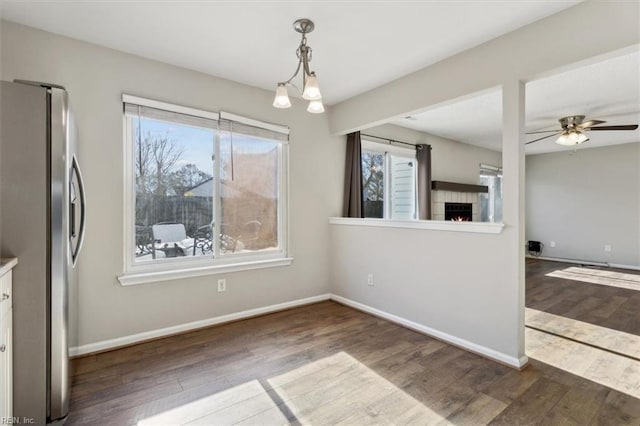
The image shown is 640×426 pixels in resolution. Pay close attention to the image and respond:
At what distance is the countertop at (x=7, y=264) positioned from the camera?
136 centimetres

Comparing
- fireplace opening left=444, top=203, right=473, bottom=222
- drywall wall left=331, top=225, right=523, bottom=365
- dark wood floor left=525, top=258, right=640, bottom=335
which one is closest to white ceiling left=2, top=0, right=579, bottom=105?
drywall wall left=331, top=225, right=523, bottom=365

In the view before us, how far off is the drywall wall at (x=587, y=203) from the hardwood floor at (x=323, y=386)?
5.79 m

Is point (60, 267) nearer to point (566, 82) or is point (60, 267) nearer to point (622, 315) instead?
point (566, 82)

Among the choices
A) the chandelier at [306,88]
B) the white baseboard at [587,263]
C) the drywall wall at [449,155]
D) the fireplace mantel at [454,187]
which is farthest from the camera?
the white baseboard at [587,263]

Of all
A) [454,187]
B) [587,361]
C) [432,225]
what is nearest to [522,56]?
[432,225]

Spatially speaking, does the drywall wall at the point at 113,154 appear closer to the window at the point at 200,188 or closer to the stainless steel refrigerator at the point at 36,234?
the window at the point at 200,188

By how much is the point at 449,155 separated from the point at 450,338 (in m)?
4.04

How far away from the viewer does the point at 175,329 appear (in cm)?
293

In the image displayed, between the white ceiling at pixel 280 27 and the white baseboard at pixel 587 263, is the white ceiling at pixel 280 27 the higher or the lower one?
the higher one

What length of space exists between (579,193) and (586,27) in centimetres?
618

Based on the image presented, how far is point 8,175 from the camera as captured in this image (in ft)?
5.09

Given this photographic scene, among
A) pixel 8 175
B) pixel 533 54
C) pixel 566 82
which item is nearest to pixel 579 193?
pixel 566 82

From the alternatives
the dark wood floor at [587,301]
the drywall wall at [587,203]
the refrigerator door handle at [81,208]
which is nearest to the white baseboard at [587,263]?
the drywall wall at [587,203]

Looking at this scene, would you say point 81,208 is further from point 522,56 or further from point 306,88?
point 522,56
